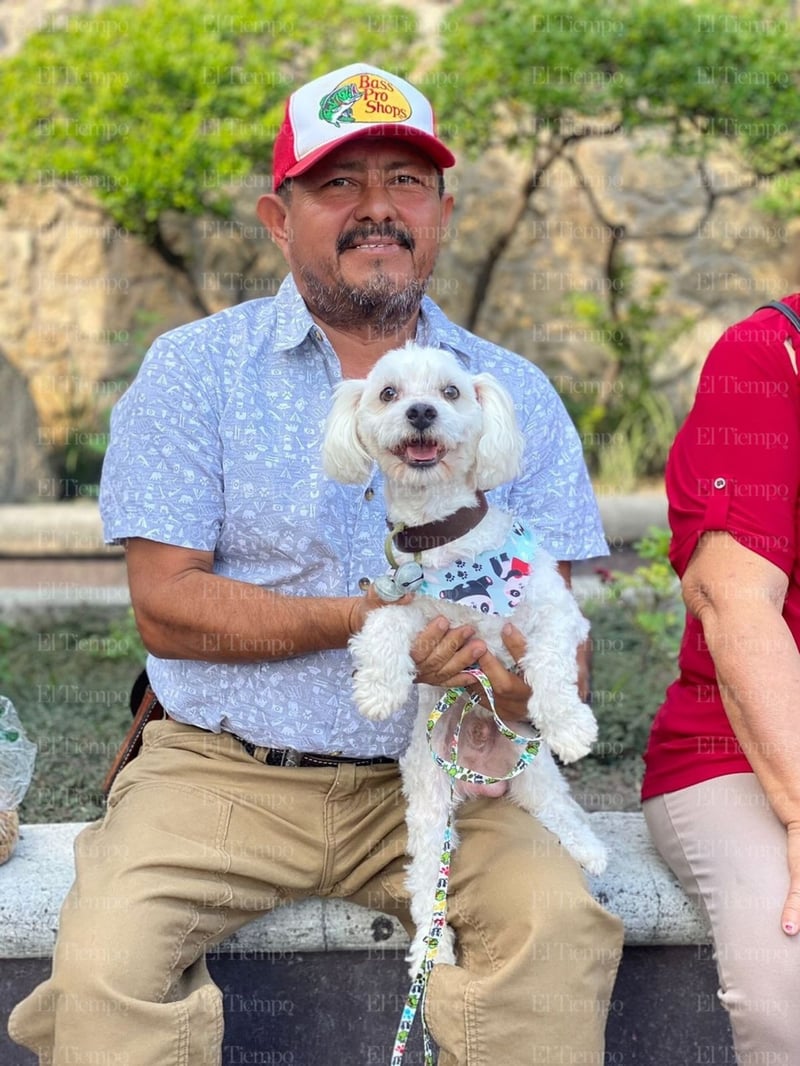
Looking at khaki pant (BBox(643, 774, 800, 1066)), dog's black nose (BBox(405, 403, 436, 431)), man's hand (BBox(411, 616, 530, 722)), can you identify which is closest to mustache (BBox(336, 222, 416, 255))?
dog's black nose (BBox(405, 403, 436, 431))

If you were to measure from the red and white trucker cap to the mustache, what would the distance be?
18 cm

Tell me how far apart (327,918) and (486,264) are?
635 centimetres

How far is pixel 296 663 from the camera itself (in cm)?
280

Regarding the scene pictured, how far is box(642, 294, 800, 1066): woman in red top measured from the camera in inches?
98.2

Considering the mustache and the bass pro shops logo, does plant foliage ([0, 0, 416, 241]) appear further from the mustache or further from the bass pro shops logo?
the mustache

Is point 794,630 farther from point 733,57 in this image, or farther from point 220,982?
point 733,57

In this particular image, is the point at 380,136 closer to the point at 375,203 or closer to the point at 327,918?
the point at 375,203

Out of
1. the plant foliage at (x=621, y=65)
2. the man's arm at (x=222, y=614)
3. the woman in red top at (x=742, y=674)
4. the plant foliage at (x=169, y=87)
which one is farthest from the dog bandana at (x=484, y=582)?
the plant foliage at (x=621, y=65)

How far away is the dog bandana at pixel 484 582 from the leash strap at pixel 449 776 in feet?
0.48

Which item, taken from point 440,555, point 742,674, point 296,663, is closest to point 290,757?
point 296,663

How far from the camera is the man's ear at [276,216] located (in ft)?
10.3

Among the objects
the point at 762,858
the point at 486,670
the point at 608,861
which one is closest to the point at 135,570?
Answer: the point at 486,670

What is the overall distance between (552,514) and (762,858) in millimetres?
873

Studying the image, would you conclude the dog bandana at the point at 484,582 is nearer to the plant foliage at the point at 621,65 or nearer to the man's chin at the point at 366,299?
the man's chin at the point at 366,299
